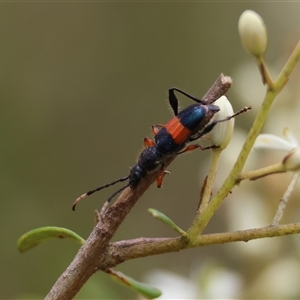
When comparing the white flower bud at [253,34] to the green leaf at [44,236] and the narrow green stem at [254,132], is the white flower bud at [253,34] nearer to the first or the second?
the narrow green stem at [254,132]

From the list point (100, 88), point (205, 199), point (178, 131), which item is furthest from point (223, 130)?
point (100, 88)

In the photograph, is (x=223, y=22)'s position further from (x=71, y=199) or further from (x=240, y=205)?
(x=240, y=205)

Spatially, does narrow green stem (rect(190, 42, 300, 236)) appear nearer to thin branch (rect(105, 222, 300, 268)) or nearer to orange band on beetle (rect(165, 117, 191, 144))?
thin branch (rect(105, 222, 300, 268))

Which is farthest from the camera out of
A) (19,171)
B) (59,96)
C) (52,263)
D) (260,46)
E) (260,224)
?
(59,96)

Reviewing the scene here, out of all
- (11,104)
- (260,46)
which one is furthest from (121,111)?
(260,46)

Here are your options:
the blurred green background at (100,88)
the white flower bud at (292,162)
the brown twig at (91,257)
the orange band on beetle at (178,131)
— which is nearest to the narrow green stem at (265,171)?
the white flower bud at (292,162)

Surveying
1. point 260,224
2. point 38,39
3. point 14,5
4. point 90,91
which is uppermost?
point 14,5

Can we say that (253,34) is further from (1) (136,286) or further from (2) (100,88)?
(2) (100,88)
